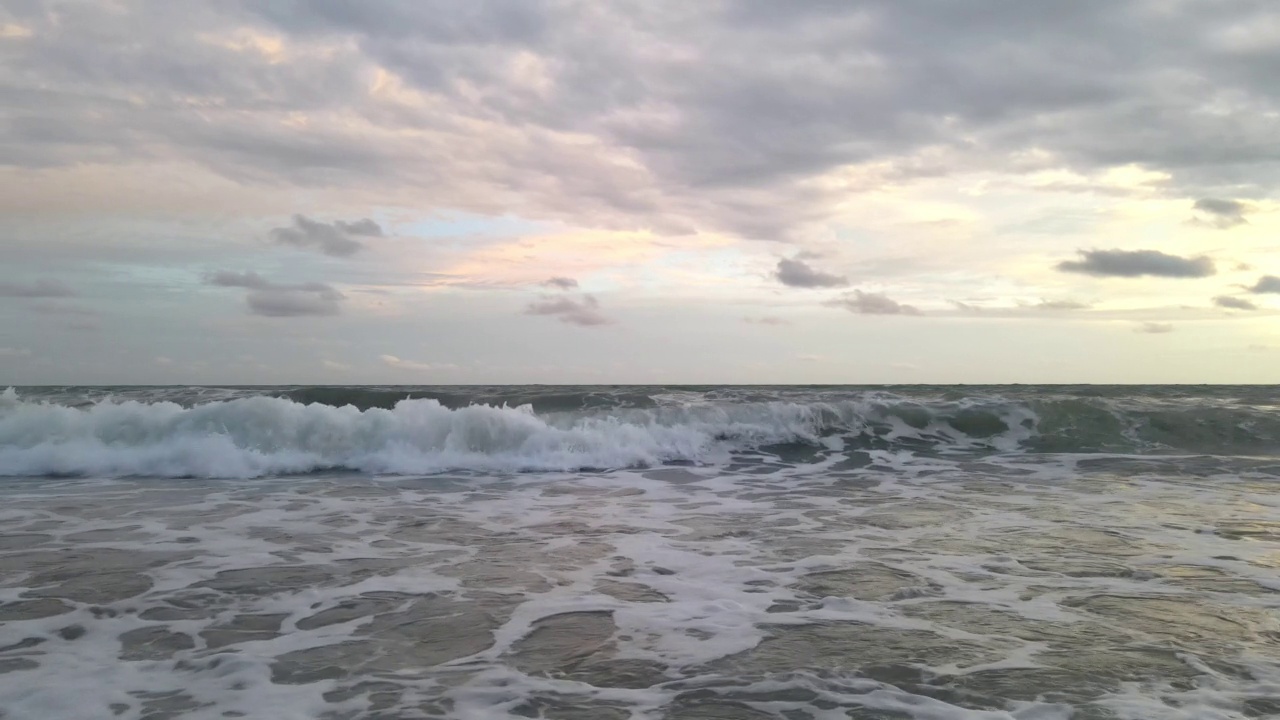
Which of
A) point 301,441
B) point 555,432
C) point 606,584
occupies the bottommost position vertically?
point 606,584

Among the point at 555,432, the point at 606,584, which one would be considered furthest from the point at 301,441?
the point at 606,584

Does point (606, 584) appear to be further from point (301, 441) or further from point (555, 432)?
point (301, 441)

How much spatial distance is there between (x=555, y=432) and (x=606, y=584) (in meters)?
10.2

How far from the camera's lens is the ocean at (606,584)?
13.9 feet

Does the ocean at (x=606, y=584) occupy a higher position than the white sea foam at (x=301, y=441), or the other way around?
the white sea foam at (x=301, y=441)

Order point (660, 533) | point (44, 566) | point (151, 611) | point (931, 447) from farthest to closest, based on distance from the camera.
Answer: point (931, 447), point (660, 533), point (44, 566), point (151, 611)

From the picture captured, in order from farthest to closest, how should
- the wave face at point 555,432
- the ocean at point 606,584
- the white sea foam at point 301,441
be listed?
the wave face at point 555,432 → the white sea foam at point 301,441 → the ocean at point 606,584

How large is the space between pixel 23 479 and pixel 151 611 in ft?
33.2

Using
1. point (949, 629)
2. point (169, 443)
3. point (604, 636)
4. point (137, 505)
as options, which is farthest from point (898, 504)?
point (169, 443)

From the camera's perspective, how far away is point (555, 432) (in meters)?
16.5

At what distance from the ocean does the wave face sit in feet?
0.41

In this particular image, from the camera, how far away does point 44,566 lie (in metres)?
6.97

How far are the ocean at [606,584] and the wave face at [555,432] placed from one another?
13cm

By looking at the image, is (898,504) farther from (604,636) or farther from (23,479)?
(23,479)
